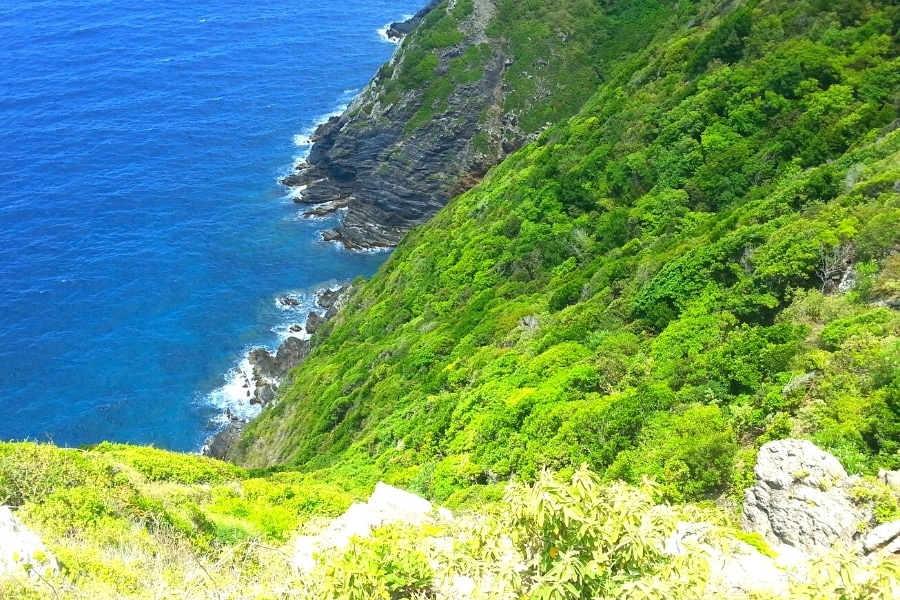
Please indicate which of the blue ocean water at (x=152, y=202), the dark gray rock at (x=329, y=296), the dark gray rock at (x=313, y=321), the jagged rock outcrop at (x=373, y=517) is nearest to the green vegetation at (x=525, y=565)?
the jagged rock outcrop at (x=373, y=517)

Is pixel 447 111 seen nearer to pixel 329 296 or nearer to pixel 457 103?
pixel 457 103

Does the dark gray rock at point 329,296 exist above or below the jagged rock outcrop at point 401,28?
below

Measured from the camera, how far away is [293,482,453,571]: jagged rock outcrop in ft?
43.2

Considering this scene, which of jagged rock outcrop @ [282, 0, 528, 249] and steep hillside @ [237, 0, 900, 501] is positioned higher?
jagged rock outcrop @ [282, 0, 528, 249]

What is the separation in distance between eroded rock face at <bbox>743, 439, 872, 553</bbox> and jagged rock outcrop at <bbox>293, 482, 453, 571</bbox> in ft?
22.0

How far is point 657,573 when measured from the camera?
819 cm

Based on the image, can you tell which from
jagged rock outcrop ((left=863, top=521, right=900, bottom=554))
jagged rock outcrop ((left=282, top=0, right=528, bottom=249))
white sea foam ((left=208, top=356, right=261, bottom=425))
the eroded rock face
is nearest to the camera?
jagged rock outcrop ((left=863, top=521, right=900, bottom=554))

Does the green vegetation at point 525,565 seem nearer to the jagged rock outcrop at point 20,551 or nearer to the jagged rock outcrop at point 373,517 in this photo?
the jagged rock outcrop at point 20,551

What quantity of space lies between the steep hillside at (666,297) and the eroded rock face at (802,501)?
155 centimetres

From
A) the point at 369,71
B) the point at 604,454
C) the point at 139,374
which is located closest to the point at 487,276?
the point at 604,454

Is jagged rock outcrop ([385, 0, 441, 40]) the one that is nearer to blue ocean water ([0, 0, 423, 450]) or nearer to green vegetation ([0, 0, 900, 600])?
blue ocean water ([0, 0, 423, 450])

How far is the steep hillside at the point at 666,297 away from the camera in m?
17.2

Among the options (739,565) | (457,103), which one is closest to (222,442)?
(457,103)

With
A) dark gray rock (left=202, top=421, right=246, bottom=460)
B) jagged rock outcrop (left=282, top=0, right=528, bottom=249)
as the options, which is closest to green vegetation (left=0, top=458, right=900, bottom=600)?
dark gray rock (left=202, top=421, right=246, bottom=460)
